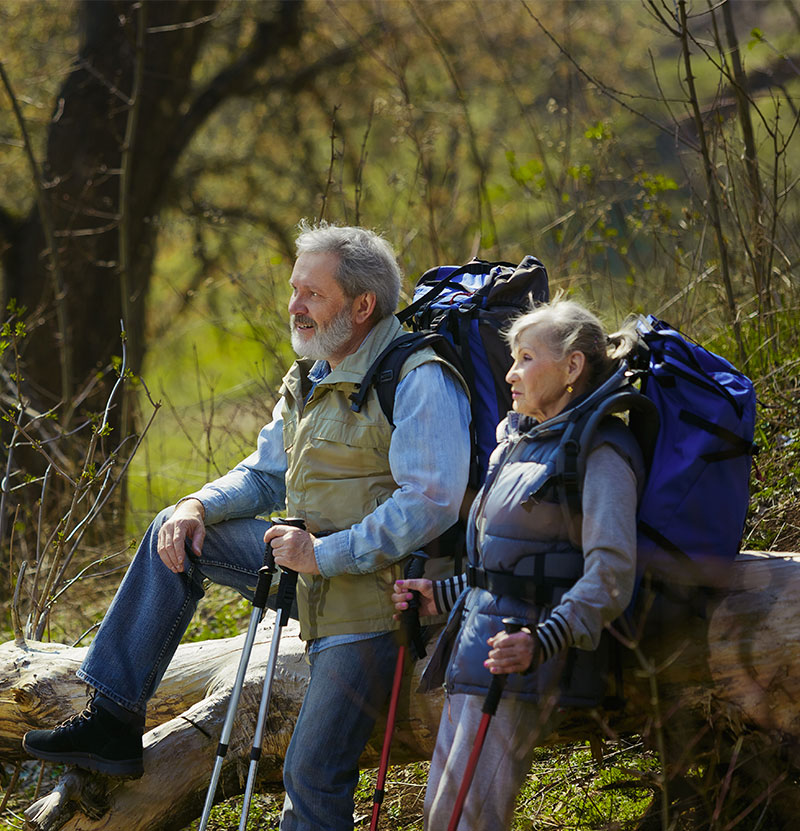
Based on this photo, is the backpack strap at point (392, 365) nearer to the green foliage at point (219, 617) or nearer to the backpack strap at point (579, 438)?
the backpack strap at point (579, 438)

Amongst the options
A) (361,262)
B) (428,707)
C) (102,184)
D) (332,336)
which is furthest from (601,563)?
(102,184)

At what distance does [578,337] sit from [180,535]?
144cm

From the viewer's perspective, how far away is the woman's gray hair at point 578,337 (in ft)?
9.21

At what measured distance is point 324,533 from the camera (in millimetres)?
3203

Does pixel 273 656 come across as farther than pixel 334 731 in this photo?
Yes

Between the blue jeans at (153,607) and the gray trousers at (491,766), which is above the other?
the blue jeans at (153,607)

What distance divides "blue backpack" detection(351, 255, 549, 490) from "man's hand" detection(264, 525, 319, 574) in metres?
0.43

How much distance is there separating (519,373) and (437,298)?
0.76m

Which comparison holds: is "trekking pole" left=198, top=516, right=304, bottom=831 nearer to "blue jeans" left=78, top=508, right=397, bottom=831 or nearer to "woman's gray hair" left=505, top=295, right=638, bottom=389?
"blue jeans" left=78, top=508, right=397, bottom=831

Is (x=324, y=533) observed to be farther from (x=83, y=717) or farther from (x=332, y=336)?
(x=83, y=717)

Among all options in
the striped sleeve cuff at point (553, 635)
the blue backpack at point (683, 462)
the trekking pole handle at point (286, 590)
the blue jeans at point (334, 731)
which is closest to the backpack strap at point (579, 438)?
the blue backpack at point (683, 462)

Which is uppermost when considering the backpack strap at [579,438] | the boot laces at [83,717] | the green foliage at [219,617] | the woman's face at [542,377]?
the woman's face at [542,377]

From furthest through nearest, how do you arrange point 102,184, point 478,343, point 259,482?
1. point 102,184
2. point 259,482
3. point 478,343

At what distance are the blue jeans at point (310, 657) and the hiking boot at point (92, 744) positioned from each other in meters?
0.08
